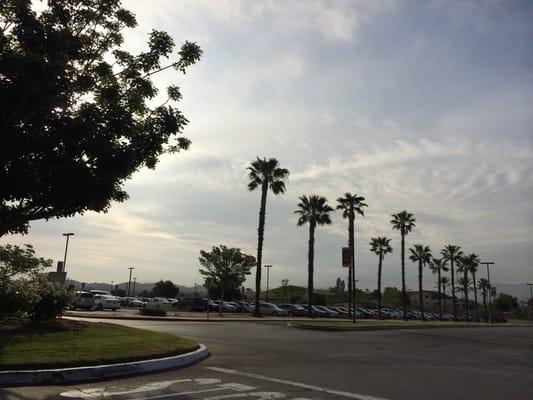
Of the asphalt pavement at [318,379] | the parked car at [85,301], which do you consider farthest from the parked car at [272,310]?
A: the asphalt pavement at [318,379]

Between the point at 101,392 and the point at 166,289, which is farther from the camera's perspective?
the point at 166,289

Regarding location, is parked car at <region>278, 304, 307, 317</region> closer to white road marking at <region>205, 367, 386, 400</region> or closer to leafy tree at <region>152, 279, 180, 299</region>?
white road marking at <region>205, 367, 386, 400</region>

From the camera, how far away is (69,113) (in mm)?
11094

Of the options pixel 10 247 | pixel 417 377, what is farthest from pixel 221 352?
pixel 10 247

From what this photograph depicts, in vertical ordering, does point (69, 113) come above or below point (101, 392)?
above

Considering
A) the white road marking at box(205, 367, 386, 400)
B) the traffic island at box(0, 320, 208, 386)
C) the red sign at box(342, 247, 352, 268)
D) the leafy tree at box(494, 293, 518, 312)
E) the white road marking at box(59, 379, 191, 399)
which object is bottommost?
the white road marking at box(59, 379, 191, 399)

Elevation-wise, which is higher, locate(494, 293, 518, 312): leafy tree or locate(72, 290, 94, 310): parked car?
locate(494, 293, 518, 312): leafy tree

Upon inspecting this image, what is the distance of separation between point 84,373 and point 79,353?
4.76ft

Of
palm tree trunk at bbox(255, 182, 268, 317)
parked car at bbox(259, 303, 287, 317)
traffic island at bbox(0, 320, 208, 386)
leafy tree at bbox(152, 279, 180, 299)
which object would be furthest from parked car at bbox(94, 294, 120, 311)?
leafy tree at bbox(152, 279, 180, 299)

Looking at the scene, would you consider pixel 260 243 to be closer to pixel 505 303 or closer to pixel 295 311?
pixel 295 311

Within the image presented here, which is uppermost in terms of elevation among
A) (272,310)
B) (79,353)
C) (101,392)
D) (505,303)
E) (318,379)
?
(505,303)

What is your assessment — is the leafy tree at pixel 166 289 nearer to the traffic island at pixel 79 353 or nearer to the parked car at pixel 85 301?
the parked car at pixel 85 301

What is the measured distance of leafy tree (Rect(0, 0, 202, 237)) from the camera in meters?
10.0

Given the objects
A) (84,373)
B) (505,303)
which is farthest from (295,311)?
(505,303)
